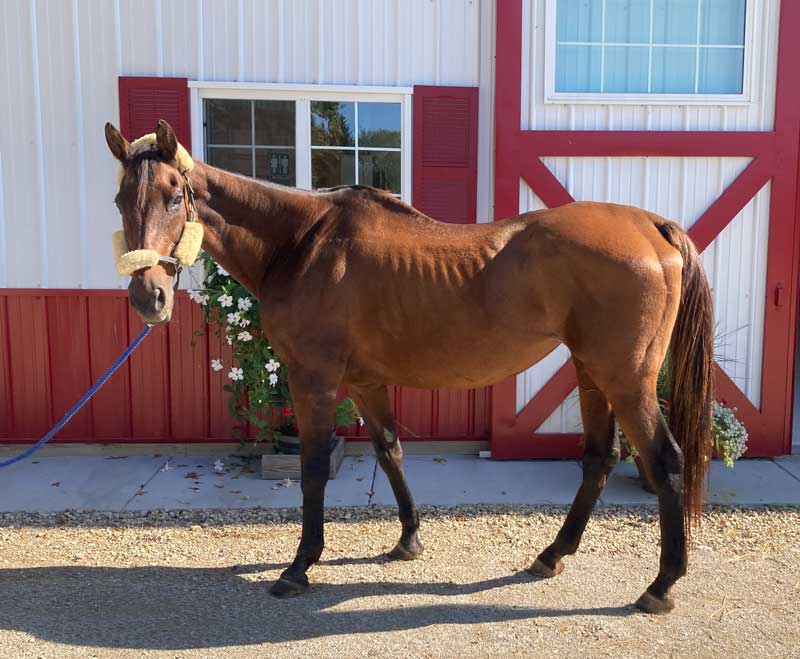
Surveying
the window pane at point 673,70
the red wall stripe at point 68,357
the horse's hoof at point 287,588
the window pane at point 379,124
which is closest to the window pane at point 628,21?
the window pane at point 673,70

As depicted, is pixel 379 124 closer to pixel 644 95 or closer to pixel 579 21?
pixel 579 21

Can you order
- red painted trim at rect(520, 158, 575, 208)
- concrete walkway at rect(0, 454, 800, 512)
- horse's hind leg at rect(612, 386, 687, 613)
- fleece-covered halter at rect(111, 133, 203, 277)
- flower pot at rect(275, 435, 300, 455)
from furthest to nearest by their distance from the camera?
red painted trim at rect(520, 158, 575, 208), flower pot at rect(275, 435, 300, 455), concrete walkway at rect(0, 454, 800, 512), horse's hind leg at rect(612, 386, 687, 613), fleece-covered halter at rect(111, 133, 203, 277)

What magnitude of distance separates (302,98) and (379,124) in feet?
1.93

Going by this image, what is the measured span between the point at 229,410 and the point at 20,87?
275cm

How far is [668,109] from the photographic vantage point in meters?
4.90

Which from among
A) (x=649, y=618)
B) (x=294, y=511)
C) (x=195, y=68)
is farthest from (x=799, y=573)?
(x=195, y=68)

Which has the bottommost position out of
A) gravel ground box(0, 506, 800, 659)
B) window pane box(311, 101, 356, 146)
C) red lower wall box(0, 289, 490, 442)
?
gravel ground box(0, 506, 800, 659)

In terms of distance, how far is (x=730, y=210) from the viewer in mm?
4906

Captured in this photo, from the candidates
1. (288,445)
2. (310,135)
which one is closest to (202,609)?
(288,445)

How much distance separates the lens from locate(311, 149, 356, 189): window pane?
199 inches

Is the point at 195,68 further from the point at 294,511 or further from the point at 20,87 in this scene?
the point at 294,511

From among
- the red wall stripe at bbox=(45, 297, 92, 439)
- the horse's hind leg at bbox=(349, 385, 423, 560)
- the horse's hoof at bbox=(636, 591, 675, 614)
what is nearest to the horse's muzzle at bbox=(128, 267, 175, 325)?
the horse's hind leg at bbox=(349, 385, 423, 560)

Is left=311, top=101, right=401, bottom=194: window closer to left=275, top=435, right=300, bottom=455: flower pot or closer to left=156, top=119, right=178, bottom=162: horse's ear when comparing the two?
left=275, top=435, right=300, bottom=455: flower pot

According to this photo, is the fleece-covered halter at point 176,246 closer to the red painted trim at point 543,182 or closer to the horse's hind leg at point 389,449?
the horse's hind leg at point 389,449
